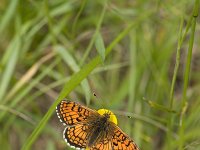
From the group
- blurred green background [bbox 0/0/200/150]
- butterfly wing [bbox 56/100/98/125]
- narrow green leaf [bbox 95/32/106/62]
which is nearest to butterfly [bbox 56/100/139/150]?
butterfly wing [bbox 56/100/98/125]

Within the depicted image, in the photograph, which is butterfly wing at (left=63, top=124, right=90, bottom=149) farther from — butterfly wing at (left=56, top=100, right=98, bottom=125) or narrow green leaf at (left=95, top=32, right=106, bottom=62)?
narrow green leaf at (left=95, top=32, right=106, bottom=62)

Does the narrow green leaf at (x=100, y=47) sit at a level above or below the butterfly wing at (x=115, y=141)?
above

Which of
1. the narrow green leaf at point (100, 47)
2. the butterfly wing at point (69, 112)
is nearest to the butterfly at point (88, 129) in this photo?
the butterfly wing at point (69, 112)

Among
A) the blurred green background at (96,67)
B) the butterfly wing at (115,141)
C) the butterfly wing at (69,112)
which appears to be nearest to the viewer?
the butterfly wing at (115,141)

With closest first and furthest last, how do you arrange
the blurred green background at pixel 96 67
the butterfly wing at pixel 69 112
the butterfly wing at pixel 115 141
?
1. the butterfly wing at pixel 115 141
2. the butterfly wing at pixel 69 112
3. the blurred green background at pixel 96 67

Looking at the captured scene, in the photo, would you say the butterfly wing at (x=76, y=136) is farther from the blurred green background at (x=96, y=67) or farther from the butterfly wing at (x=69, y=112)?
the blurred green background at (x=96, y=67)

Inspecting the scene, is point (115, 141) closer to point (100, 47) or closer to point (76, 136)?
point (76, 136)
